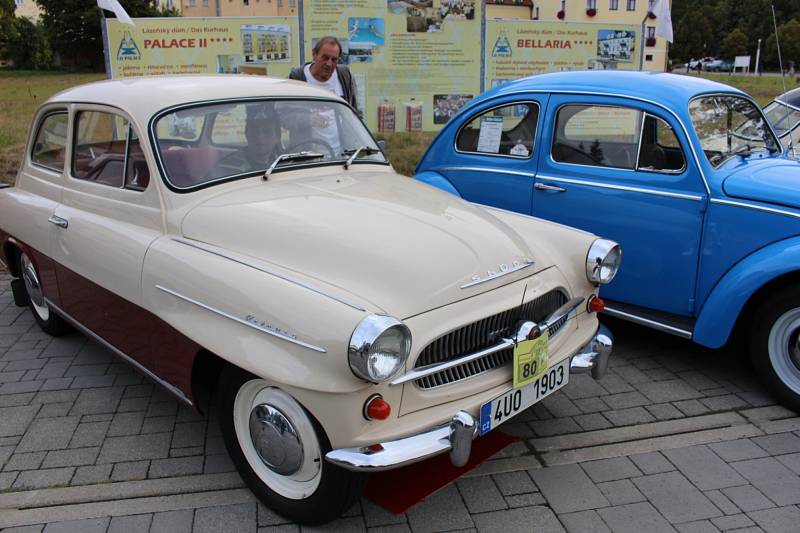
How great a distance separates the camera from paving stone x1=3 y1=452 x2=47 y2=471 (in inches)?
125

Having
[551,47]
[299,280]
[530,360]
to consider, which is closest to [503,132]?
[530,360]

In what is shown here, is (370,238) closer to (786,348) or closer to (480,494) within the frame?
(480,494)

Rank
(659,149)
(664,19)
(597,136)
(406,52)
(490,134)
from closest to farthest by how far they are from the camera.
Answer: (659,149)
(597,136)
(490,134)
(406,52)
(664,19)

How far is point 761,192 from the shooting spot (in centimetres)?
372

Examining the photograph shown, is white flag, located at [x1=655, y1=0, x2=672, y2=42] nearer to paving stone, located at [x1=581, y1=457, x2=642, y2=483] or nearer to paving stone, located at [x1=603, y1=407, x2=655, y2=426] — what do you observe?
paving stone, located at [x1=603, y1=407, x2=655, y2=426]

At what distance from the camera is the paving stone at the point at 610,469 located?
3080mm

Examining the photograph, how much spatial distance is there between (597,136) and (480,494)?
8.98ft

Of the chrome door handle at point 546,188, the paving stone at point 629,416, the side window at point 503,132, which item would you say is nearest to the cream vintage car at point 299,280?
the paving stone at point 629,416

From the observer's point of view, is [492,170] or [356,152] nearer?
[356,152]

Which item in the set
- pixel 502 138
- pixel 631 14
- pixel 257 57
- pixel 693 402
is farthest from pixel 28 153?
pixel 631 14

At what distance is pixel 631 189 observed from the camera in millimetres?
4203

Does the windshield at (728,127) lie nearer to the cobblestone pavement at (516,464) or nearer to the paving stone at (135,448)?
the cobblestone pavement at (516,464)

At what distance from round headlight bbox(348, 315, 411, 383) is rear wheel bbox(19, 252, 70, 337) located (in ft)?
10.6

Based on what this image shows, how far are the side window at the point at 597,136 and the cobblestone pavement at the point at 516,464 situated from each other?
4.60 feet
